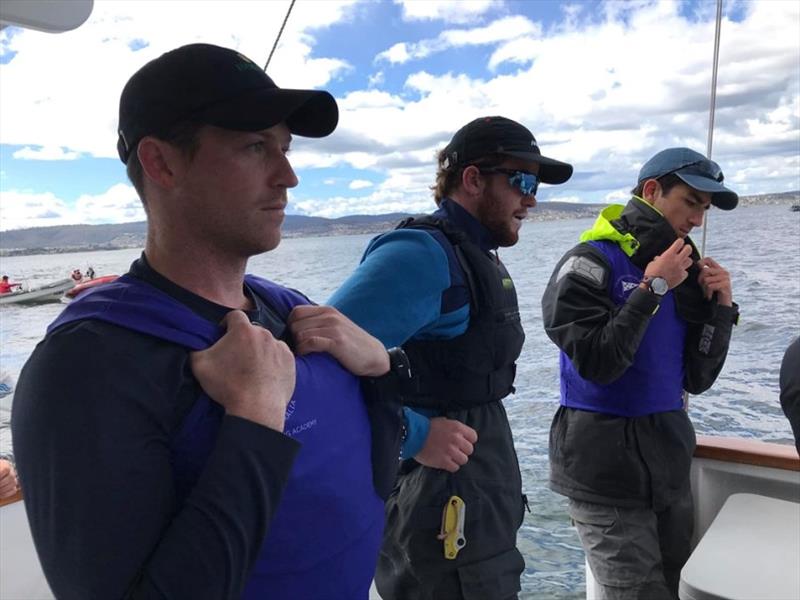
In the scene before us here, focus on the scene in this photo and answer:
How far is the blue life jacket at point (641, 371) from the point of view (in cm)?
192

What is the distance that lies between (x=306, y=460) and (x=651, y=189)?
5.32 ft

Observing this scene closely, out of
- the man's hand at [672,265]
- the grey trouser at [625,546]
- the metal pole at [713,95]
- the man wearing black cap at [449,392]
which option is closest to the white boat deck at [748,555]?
the grey trouser at [625,546]

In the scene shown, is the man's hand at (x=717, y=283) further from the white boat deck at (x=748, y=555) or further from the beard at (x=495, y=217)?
the beard at (x=495, y=217)

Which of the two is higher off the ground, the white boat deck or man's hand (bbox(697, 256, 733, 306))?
man's hand (bbox(697, 256, 733, 306))

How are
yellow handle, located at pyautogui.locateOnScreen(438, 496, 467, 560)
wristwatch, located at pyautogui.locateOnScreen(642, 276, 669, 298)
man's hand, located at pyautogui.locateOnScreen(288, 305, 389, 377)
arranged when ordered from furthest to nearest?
wristwatch, located at pyautogui.locateOnScreen(642, 276, 669, 298)
yellow handle, located at pyautogui.locateOnScreen(438, 496, 467, 560)
man's hand, located at pyautogui.locateOnScreen(288, 305, 389, 377)

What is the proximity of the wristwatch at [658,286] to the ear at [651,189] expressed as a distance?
0.37 meters

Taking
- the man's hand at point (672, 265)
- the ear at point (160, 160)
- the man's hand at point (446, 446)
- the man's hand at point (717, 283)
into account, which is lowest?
the man's hand at point (446, 446)

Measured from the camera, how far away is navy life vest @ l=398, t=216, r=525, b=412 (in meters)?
1.38

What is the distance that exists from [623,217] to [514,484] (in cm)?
97

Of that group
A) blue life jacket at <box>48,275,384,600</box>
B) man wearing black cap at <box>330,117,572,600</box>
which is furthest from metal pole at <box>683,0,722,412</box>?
blue life jacket at <box>48,275,384,600</box>

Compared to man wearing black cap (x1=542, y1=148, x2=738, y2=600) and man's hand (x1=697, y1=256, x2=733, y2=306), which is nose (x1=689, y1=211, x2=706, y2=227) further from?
man's hand (x1=697, y1=256, x2=733, y2=306)

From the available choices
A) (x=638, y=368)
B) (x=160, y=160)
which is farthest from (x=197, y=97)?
(x=638, y=368)

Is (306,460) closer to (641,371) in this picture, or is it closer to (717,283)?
(641,371)

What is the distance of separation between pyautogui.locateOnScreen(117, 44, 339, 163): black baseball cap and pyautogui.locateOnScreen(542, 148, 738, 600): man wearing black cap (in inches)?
48.7
